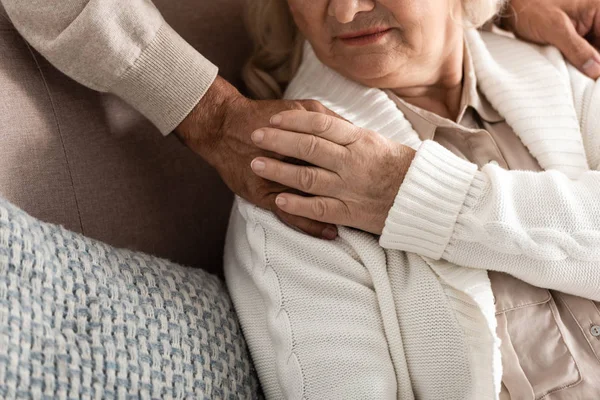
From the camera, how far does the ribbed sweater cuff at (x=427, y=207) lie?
1.14m

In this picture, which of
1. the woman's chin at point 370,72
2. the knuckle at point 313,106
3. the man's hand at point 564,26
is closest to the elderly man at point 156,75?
the knuckle at point 313,106

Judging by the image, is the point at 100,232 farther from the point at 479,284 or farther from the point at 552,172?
the point at 552,172

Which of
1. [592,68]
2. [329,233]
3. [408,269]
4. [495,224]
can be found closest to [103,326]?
[329,233]

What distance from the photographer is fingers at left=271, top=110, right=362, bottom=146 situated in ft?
3.89

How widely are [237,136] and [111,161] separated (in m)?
0.27

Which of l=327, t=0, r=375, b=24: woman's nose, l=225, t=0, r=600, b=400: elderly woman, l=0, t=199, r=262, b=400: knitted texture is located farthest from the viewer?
l=327, t=0, r=375, b=24: woman's nose

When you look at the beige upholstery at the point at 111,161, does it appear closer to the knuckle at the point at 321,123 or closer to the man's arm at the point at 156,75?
the man's arm at the point at 156,75

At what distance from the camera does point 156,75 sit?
1.26m

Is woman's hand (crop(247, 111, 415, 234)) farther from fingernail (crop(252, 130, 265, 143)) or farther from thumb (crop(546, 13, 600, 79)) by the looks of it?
thumb (crop(546, 13, 600, 79))

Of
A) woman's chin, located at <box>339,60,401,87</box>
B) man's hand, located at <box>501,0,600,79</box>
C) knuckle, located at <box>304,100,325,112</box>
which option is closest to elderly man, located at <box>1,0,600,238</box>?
knuckle, located at <box>304,100,325,112</box>

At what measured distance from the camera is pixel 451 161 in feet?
Answer: 3.87

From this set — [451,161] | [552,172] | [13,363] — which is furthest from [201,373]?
[552,172]

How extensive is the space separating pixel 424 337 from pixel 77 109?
2.58 feet

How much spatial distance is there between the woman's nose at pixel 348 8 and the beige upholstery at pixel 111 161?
0.39 metres
